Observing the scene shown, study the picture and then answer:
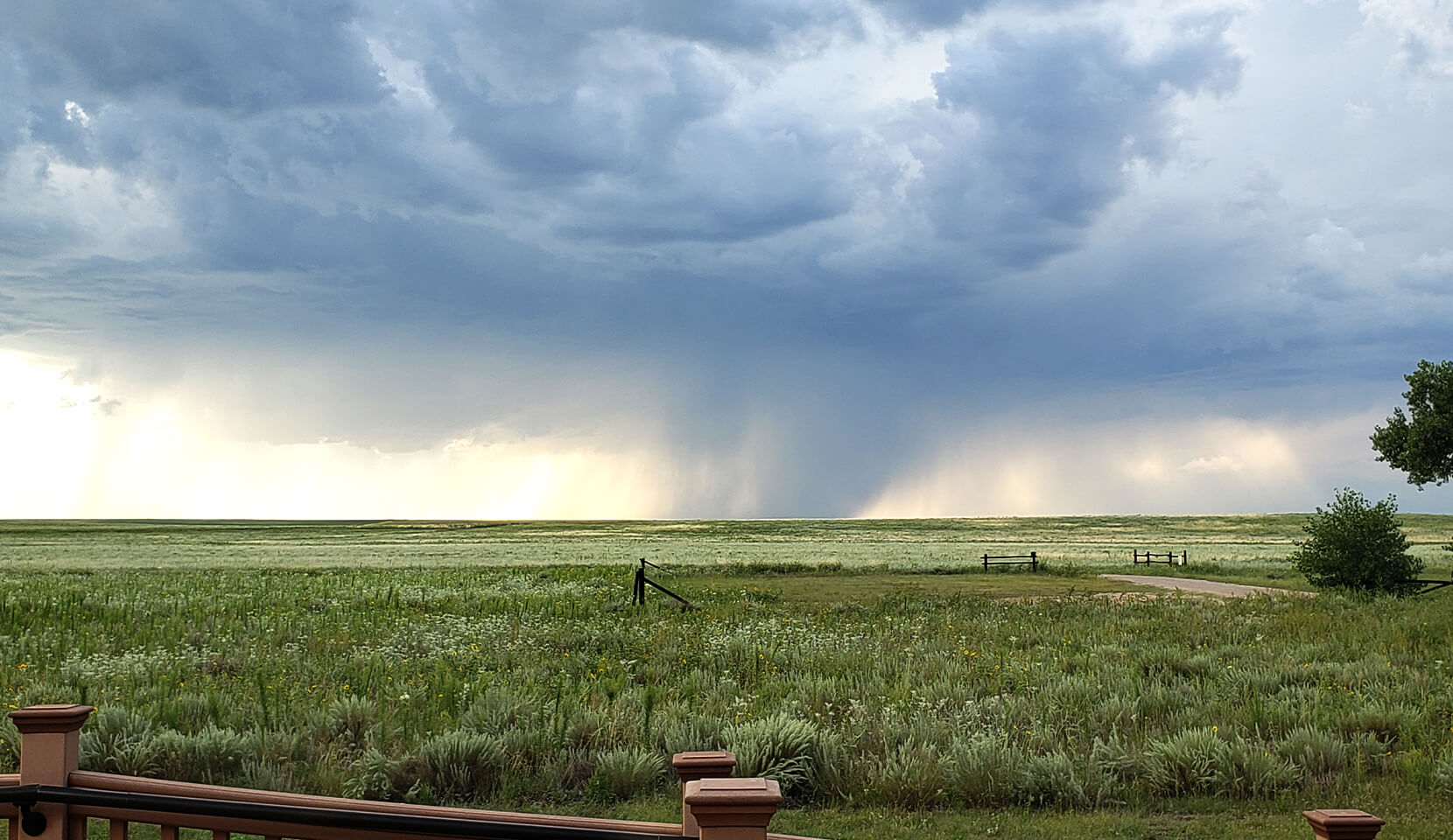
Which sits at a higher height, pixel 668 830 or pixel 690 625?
pixel 668 830

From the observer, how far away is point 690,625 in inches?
859

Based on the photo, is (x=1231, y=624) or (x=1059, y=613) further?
(x=1059, y=613)

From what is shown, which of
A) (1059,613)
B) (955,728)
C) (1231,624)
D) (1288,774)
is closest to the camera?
(1288,774)

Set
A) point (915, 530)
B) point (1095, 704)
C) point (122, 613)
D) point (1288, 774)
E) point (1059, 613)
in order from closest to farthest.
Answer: point (1288, 774)
point (1095, 704)
point (122, 613)
point (1059, 613)
point (915, 530)

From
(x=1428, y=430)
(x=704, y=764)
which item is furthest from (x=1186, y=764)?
(x=1428, y=430)

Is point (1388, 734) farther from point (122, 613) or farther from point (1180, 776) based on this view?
point (122, 613)

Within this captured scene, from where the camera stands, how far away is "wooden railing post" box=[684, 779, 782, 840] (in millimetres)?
3514

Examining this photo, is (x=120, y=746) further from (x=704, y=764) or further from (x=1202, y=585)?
(x=1202, y=585)

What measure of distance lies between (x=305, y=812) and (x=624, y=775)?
6.28 metres

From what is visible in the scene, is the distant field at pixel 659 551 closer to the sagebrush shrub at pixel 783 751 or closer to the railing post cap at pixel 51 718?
the sagebrush shrub at pixel 783 751

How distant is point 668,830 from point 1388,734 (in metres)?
11.5

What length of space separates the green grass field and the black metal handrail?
5441 mm

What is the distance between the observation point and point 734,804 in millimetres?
3535

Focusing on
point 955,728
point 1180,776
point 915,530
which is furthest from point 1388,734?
point 915,530
